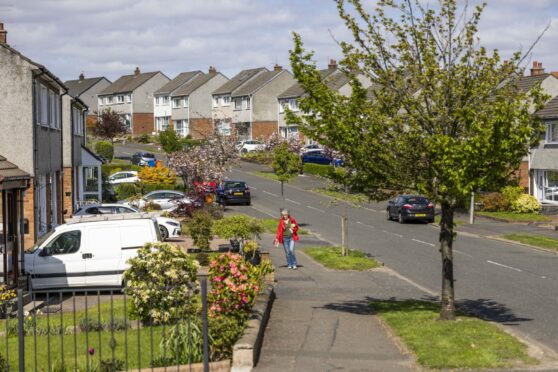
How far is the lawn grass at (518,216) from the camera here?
159 feet

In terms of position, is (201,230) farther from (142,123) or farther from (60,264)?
(142,123)

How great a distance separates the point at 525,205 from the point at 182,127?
7069 cm

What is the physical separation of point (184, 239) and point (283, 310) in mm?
19108

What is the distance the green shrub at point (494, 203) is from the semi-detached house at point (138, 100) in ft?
256

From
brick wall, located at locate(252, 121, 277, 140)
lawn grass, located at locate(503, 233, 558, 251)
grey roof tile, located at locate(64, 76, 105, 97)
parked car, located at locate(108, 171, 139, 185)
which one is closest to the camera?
lawn grass, located at locate(503, 233, 558, 251)

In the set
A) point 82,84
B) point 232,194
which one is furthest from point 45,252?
point 82,84

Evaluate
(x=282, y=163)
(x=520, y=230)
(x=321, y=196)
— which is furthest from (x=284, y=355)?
(x=321, y=196)

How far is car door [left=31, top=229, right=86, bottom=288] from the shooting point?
913 inches

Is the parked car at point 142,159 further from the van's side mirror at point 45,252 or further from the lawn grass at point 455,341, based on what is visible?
the lawn grass at point 455,341

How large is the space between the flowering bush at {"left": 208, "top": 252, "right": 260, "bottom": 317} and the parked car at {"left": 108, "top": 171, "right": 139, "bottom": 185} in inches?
1910

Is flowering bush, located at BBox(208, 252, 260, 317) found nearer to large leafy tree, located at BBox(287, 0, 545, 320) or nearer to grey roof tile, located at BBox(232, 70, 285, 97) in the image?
large leafy tree, located at BBox(287, 0, 545, 320)

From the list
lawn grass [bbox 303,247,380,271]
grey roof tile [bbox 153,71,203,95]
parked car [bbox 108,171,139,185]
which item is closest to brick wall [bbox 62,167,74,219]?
lawn grass [bbox 303,247,380,271]

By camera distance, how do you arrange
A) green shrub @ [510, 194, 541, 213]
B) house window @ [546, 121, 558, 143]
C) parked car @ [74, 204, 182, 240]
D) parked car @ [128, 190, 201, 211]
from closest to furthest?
parked car @ [74, 204, 182, 240] → parked car @ [128, 190, 201, 211] → green shrub @ [510, 194, 541, 213] → house window @ [546, 121, 558, 143]

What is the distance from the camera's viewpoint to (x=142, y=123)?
410 feet
